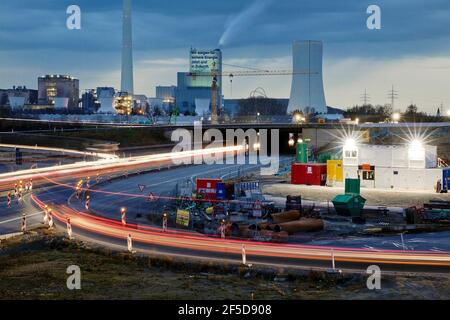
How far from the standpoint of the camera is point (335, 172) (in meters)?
52.1

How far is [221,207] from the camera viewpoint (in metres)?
36.2

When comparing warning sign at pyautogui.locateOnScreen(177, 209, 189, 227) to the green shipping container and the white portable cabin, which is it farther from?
the green shipping container

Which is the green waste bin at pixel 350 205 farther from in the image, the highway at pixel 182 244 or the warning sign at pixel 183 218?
the warning sign at pixel 183 218

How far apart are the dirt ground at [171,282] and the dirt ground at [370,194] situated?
2129 centimetres

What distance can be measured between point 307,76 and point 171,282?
450 ft

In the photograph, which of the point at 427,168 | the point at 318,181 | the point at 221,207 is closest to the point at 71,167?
the point at 318,181

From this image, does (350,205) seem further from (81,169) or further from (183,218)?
(81,169)

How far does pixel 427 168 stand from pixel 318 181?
906 centimetres

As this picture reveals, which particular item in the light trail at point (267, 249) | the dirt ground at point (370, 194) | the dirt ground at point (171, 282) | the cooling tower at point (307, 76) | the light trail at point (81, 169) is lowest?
the dirt ground at point (171, 282)

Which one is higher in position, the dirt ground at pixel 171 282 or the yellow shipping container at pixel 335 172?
the yellow shipping container at pixel 335 172

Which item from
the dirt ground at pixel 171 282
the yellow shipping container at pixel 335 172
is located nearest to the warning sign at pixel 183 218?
the dirt ground at pixel 171 282

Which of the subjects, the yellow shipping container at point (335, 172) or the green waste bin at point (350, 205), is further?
the yellow shipping container at point (335, 172)

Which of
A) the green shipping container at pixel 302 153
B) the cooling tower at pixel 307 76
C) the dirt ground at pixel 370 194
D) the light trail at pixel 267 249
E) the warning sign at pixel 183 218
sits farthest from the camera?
the cooling tower at pixel 307 76

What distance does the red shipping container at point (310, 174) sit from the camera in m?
52.3
